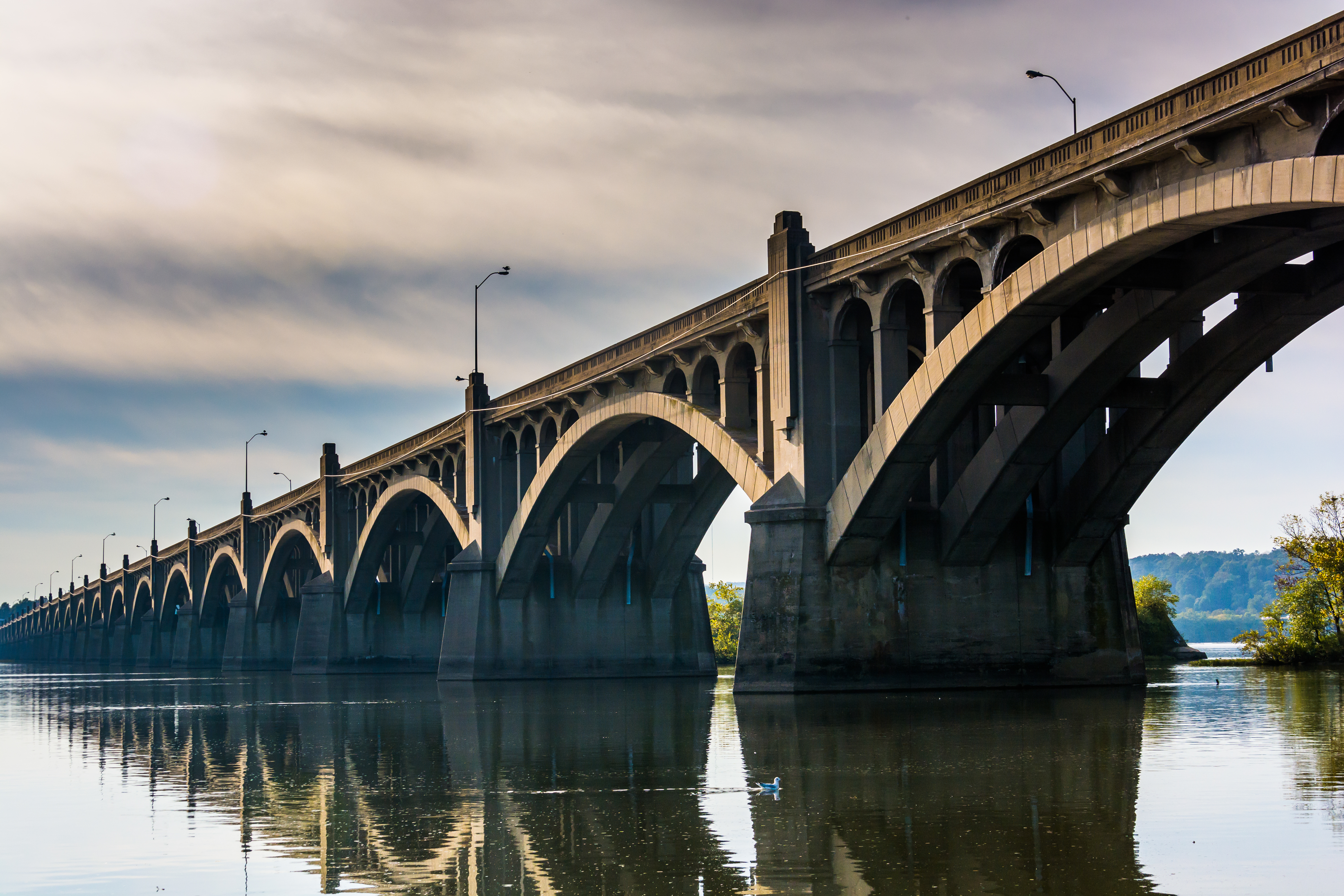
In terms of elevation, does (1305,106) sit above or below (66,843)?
above

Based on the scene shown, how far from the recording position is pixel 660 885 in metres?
11.0

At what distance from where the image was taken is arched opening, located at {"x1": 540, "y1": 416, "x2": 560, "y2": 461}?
5753cm

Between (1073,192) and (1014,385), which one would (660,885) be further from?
(1014,385)

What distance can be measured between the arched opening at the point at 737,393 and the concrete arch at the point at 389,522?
23.5 m

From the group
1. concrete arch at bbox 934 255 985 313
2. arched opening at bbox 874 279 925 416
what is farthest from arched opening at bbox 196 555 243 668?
concrete arch at bbox 934 255 985 313

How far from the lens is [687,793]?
16.8m

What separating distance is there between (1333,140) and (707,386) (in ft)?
83.4

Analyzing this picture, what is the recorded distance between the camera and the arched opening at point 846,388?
36.7 metres

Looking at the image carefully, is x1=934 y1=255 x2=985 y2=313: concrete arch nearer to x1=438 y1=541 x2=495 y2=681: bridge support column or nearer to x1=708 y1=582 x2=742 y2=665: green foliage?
x1=438 y1=541 x2=495 y2=681: bridge support column

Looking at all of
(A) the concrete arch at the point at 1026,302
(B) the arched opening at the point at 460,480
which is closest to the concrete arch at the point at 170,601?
(B) the arched opening at the point at 460,480

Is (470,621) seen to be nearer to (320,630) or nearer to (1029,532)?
(320,630)

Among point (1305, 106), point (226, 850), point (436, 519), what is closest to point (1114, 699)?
point (1305, 106)

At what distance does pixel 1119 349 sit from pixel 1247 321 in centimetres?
268

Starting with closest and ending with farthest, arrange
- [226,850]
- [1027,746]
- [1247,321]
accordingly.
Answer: [226,850] → [1027,746] → [1247,321]
